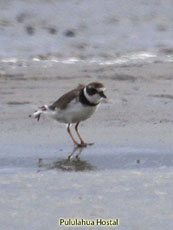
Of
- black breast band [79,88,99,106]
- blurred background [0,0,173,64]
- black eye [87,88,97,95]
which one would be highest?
black eye [87,88,97,95]

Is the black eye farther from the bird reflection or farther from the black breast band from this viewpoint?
the bird reflection

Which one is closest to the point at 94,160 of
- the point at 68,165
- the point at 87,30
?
the point at 68,165

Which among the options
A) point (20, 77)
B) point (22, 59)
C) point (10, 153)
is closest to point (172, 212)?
point (10, 153)

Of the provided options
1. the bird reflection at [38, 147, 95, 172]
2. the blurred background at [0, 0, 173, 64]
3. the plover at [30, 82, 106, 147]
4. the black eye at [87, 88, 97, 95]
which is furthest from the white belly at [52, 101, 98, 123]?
the blurred background at [0, 0, 173, 64]

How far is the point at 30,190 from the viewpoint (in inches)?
235

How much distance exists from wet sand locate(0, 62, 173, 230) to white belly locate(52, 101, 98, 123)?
203 mm

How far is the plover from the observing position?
7.48 m

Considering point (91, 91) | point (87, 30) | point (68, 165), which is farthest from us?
point (87, 30)

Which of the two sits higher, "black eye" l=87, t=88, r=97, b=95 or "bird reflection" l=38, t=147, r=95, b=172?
"black eye" l=87, t=88, r=97, b=95

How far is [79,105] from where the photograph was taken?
7.54 m

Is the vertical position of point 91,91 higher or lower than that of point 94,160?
higher

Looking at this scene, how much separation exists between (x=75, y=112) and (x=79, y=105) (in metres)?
0.08

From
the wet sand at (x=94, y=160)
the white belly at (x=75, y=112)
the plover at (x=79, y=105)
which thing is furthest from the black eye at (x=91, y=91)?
the wet sand at (x=94, y=160)

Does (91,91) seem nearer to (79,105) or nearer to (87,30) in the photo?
(79,105)
